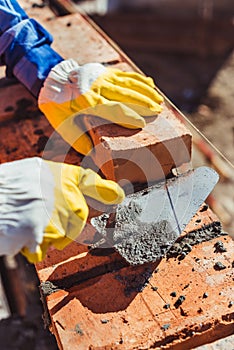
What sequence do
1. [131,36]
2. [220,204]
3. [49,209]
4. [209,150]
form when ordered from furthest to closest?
[131,36] < [209,150] < [220,204] < [49,209]

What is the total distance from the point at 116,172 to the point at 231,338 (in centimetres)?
92

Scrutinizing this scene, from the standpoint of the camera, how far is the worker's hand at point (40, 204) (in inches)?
85.7

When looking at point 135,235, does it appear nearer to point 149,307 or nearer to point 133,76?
point 149,307

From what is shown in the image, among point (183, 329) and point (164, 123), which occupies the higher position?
point (164, 123)

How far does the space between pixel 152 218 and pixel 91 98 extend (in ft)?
2.35

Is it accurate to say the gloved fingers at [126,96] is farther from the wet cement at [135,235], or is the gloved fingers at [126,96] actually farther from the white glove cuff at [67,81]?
the wet cement at [135,235]

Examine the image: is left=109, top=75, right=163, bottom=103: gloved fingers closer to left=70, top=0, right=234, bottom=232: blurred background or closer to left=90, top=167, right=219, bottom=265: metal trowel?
left=90, top=167, right=219, bottom=265: metal trowel

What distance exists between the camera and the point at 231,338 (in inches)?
96.6

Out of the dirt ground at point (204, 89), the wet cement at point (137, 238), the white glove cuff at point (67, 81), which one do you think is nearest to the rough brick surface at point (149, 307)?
the wet cement at point (137, 238)

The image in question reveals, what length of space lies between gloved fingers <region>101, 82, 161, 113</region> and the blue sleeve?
0.41m

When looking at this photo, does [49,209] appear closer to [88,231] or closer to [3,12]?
[88,231]

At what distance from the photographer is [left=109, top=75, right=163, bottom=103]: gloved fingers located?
3.06 metres

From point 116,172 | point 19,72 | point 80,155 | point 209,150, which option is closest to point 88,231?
point 116,172

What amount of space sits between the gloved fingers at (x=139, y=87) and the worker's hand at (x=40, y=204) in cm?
79
